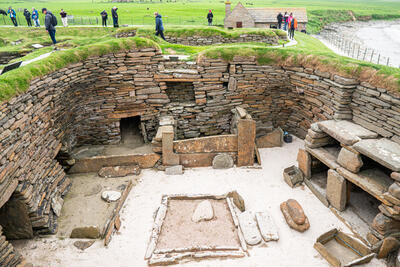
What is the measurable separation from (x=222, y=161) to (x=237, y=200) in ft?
6.76

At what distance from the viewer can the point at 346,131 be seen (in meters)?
7.53

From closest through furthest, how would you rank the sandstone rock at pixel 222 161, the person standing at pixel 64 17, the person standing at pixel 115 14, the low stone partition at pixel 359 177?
the low stone partition at pixel 359 177 → the sandstone rock at pixel 222 161 → the person standing at pixel 115 14 → the person standing at pixel 64 17

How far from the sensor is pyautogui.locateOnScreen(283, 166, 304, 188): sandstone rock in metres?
8.57

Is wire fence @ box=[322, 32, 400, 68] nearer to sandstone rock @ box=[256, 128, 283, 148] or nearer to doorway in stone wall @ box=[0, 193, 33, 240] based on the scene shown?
sandstone rock @ box=[256, 128, 283, 148]

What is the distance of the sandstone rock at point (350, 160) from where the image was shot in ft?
22.1

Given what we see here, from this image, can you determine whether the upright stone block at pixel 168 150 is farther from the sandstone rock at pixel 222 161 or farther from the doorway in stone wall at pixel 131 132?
the doorway in stone wall at pixel 131 132

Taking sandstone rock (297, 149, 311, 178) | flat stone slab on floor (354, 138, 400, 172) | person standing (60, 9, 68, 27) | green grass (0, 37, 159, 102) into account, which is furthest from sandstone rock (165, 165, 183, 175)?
person standing (60, 9, 68, 27)

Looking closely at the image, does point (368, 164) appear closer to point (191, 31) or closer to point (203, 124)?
point (203, 124)

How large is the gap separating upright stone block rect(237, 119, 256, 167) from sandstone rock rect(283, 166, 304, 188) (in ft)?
4.37

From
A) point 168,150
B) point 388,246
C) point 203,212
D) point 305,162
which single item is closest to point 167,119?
point 168,150

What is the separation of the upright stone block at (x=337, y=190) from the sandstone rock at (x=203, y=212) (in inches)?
135

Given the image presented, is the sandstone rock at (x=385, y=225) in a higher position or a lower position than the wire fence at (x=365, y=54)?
lower

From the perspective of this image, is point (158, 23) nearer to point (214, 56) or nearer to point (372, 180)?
point (214, 56)

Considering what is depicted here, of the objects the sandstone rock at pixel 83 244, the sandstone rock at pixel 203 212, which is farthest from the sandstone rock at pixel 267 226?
the sandstone rock at pixel 83 244
